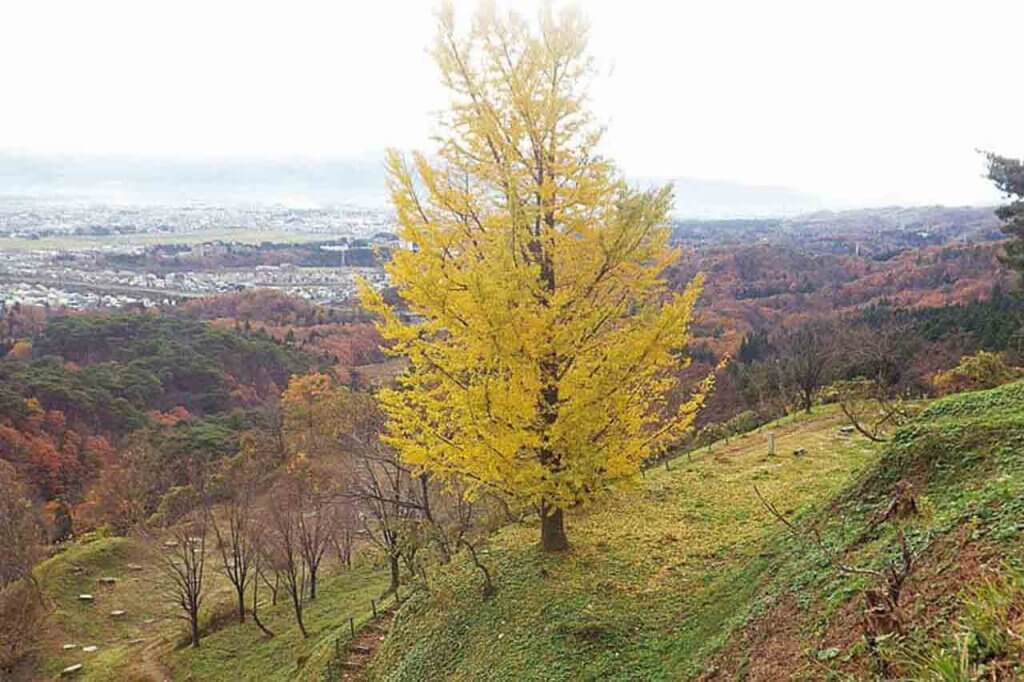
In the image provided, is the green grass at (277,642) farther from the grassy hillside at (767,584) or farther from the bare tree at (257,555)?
the grassy hillside at (767,584)

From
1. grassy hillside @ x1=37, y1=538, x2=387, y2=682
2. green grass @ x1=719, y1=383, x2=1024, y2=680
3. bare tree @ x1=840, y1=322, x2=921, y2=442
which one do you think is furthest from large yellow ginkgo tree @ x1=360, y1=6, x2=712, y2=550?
grassy hillside @ x1=37, y1=538, x2=387, y2=682

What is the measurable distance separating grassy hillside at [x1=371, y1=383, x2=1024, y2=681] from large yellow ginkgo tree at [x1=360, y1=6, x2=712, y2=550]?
173cm

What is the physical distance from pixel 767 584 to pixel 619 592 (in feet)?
8.36

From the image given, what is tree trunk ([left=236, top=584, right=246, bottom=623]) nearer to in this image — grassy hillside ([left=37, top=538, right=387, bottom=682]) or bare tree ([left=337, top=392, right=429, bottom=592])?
grassy hillside ([left=37, top=538, right=387, bottom=682])

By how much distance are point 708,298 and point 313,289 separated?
71286 millimetres

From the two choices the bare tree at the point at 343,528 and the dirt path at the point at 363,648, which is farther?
the bare tree at the point at 343,528

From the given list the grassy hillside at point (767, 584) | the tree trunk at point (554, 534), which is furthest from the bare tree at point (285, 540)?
the tree trunk at point (554, 534)

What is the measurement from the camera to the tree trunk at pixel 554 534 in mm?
11445

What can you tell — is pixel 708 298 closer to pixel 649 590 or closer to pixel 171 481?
pixel 171 481

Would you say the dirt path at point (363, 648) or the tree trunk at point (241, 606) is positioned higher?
the dirt path at point (363, 648)

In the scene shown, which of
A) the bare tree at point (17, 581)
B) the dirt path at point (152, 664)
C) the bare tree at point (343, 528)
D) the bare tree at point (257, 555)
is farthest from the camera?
the bare tree at point (343, 528)

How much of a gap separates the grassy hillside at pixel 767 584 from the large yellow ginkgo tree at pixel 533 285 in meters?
1.73

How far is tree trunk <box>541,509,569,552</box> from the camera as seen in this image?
11.4 meters

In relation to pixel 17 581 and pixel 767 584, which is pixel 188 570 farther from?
pixel 767 584
